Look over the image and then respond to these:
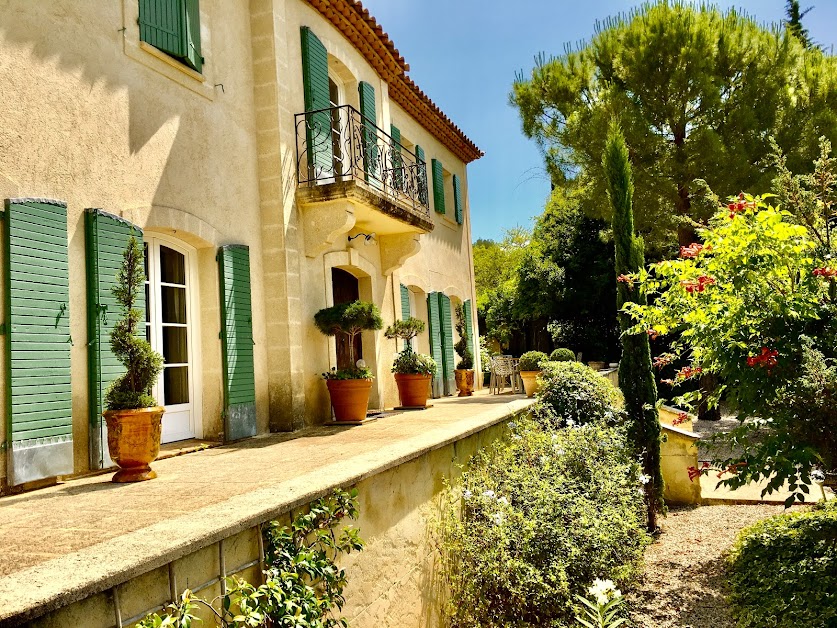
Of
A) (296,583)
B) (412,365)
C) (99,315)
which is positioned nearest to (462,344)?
(412,365)

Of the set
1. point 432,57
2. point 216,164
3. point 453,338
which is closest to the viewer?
point 216,164

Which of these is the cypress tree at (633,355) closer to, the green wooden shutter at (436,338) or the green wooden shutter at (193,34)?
the green wooden shutter at (436,338)

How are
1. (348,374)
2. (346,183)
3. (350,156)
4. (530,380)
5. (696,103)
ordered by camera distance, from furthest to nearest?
1. (696,103)
2. (530,380)
3. (350,156)
4. (348,374)
5. (346,183)

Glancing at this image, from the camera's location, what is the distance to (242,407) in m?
6.37

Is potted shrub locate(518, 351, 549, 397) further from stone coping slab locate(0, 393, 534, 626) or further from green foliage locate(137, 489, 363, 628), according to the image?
green foliage locate(137, 489, 363, 628)

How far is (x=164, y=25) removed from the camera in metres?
5.89

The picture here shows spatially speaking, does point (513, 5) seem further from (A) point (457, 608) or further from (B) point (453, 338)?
(A) point (457, 608)

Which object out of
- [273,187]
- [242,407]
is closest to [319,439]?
[242,407]

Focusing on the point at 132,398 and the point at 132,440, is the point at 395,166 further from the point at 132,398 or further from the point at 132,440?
the point at 132,440

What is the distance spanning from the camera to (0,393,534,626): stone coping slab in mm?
1838

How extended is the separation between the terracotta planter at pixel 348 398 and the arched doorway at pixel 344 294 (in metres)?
1.29

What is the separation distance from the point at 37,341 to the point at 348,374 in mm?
3745

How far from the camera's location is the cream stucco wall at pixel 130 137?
448 cm

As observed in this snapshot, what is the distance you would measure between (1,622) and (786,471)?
190 inches
